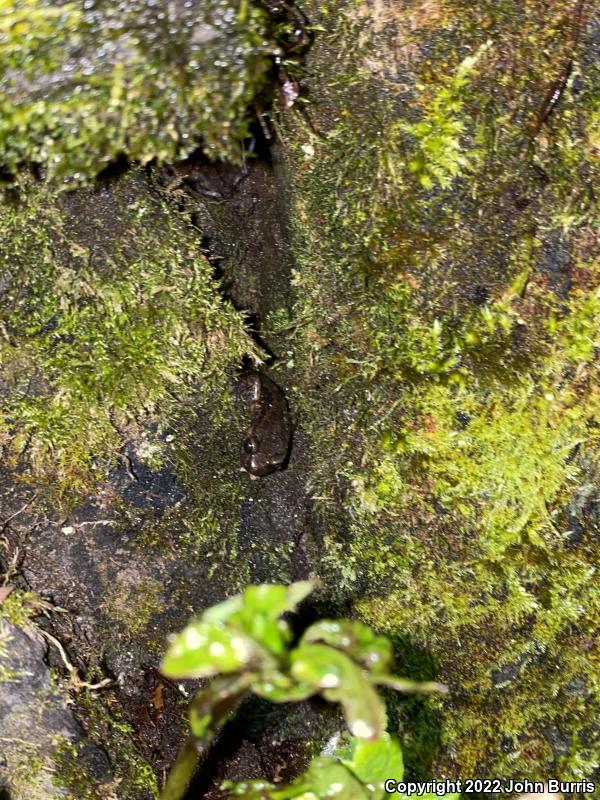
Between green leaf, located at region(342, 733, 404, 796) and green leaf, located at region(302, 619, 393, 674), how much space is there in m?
0.51

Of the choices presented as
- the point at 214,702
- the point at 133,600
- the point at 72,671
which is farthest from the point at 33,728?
the point at 214,702

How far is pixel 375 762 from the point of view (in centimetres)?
173

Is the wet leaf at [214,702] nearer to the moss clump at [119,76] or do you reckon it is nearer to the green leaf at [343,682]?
the green leaf at [343,682]

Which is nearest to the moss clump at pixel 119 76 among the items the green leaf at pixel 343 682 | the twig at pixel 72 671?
the green leaf at pixel 343 682

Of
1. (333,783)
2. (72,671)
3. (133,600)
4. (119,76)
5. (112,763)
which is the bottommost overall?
(112,763)

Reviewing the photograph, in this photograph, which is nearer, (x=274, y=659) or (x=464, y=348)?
(x=274, y=659)

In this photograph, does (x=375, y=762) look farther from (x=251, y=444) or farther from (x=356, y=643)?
(x=251, y=444)

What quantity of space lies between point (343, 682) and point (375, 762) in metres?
0.67

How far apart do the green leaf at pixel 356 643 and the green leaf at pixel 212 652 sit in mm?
163

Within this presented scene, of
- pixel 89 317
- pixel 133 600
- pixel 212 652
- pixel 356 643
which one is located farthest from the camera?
pixel 133 600

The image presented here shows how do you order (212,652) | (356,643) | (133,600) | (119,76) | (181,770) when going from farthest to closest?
(133,600)
(119,76)
(181,770)
(356,643)
(212,652)

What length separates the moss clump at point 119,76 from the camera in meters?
1.69

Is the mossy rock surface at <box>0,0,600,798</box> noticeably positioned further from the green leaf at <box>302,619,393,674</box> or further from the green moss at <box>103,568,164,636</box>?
the green leaf at <box>302,619,393,674</box>

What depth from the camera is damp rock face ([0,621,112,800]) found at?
2.20 m
